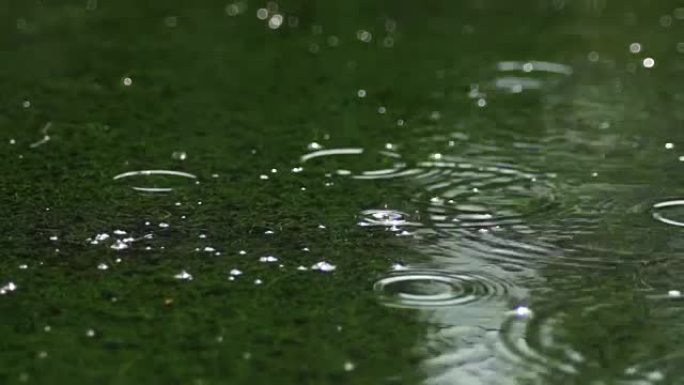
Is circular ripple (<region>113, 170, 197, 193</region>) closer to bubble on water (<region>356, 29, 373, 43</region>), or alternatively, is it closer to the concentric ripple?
the concentric ripple

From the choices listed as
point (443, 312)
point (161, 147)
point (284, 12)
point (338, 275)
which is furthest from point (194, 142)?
point (284, 12)

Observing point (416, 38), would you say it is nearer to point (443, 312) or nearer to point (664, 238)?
point (664, 238)

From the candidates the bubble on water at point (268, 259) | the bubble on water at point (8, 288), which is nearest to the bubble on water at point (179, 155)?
the bubble on water at point (268, 259)

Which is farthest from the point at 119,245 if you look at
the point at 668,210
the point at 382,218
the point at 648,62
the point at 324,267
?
the point at 648,62

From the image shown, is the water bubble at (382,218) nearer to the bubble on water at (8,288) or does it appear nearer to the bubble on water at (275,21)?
the bubble on water at (8,288)

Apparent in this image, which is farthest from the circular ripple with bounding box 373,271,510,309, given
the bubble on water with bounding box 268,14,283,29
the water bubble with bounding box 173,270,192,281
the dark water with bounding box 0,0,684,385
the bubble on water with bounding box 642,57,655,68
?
the bubble on water with bounding box 268,14,283,29

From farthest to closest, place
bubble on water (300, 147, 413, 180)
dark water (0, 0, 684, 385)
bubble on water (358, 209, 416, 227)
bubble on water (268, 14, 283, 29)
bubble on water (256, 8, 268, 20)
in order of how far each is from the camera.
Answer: bubble on water (256, 8, 268, 20)
bubble on water (268, 14, 283, 29)
bubble on water (300, 147, 413, 180)
bubble on water (358, 209, 416, 227)
dark water (0, 0, 684, 385)

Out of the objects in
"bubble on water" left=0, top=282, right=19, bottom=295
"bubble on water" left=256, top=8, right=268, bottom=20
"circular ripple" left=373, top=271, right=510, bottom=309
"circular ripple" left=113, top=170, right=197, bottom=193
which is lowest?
"bubble on water" left=0, top=282, right=19, bottom=295
